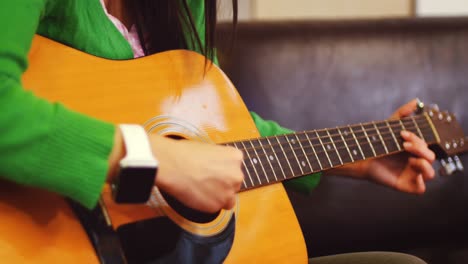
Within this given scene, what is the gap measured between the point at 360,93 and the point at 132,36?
63 cm

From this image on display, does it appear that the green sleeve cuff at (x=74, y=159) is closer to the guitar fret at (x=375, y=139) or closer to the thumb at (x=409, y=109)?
the guitar fret at (x=375, y=139)

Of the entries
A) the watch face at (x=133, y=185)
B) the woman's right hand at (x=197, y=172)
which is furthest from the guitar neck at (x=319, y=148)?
the watch face at (x=133, y=185)

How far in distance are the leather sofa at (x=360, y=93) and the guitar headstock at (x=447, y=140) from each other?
21 centimetres

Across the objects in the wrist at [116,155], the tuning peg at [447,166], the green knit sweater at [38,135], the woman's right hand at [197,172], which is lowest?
the tuning peg at [447,166]

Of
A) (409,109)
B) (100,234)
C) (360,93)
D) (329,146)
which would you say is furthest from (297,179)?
(100,234)

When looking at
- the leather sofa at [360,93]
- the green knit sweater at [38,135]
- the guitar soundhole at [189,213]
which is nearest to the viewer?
the green knit sweater at [38,135]

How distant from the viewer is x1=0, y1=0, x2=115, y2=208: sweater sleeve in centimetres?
60

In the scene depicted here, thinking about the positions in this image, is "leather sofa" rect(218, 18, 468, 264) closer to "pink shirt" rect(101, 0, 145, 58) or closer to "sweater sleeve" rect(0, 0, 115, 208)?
"pink shirt" rect(101, 0, 145, 58)

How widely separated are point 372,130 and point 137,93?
467 millimetres

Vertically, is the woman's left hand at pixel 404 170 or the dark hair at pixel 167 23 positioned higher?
the dark hair at pixel 167 23

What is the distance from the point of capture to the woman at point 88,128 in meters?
0.61

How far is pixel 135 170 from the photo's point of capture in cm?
65

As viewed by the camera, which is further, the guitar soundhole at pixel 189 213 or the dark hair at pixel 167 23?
the dark hair at pixel 167 23

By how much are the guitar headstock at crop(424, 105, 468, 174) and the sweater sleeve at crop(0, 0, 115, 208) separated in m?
0.75
